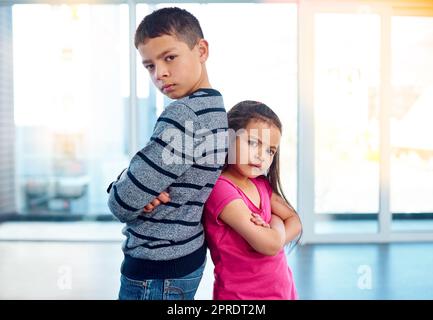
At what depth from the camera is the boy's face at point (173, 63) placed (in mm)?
714

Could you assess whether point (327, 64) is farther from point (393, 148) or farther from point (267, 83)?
point (393, 148)

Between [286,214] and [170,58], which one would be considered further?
[286,214]

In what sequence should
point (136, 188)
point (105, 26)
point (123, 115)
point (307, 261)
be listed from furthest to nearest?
point (123, 115), point (105, 26), point (307, 261), point (136, 188)

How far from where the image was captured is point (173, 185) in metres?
0.72

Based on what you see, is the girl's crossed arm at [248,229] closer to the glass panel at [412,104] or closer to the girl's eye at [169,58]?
the girl's eye at [169,58]

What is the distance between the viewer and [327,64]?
3.28 meters

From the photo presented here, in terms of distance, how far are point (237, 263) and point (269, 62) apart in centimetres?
266

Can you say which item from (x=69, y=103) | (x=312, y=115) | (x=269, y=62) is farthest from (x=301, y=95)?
(x=69, y=103)

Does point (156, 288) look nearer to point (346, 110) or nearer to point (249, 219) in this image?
point (249, 219)

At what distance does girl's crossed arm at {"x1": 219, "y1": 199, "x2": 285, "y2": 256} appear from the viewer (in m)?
0.73

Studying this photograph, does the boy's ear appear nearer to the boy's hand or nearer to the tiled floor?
the boy's hand

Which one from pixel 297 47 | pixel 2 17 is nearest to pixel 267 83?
pixel 297 47
